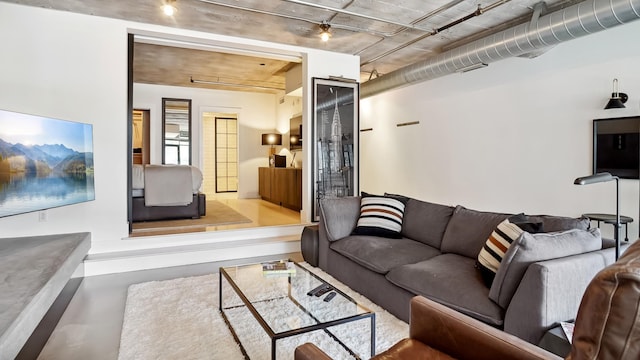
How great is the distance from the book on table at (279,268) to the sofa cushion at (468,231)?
1251mm

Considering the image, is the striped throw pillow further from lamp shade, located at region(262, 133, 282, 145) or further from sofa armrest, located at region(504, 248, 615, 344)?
lamp shade, located at region(262, 133, 282, 145)

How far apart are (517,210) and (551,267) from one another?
340cm

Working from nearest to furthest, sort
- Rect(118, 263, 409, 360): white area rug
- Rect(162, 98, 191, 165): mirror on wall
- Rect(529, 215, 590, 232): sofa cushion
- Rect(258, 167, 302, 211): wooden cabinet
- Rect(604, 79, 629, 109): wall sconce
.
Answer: Rect(118, 263, 409, 360): white area rug → Rect(529, 215, 590, 232): sofa cushion → Rect(604, 79, 629, 109): wall sconce → Rect(258, 167, 302, 211): wooden cabinet → Rect(162, 98, 191, 165): mirror on wall

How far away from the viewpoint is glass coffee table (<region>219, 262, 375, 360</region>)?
1827mm

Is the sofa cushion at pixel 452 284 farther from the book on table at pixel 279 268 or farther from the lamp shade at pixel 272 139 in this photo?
the lamp shade at pixel 272 139

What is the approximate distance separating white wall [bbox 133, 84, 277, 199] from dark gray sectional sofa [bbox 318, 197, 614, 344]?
5.99 metres

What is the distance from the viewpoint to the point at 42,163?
3.08 metres

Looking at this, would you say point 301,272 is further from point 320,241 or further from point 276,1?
point 276,1

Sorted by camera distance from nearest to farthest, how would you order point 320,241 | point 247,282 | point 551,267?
point 551,267
point 247,282
point 320,241

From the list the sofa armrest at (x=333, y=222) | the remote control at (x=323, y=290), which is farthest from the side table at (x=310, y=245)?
the remote control at (x=323, y=290)

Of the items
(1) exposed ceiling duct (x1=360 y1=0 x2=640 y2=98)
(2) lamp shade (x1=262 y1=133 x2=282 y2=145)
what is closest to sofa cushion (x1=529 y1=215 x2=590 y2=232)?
(1) exposed ceiling duct (x1=360 y1=0 x2=640 y2=98)

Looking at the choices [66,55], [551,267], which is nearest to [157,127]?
[66,55]

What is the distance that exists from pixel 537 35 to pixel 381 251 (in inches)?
112

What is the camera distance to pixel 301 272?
270 cm
